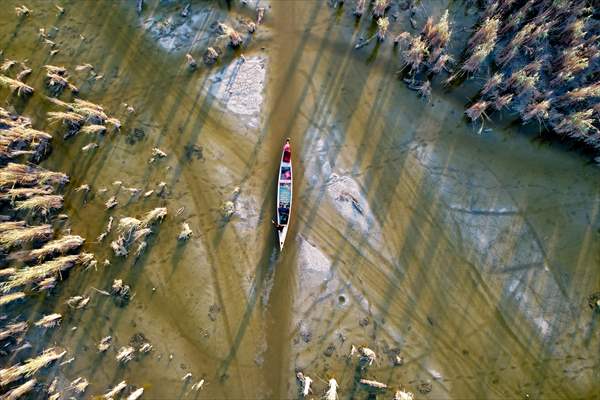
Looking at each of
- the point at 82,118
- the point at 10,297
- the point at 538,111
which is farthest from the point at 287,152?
the point at 10,297

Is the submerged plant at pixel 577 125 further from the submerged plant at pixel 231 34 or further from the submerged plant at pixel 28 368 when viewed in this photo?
the submerged plant at pixel 28 368

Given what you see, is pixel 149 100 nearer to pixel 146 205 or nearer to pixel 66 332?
pixel 146 205

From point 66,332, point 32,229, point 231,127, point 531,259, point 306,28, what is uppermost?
point 306,28

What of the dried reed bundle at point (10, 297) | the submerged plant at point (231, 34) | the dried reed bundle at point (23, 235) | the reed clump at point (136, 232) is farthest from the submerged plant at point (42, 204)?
the submerged plant at point (231, 34)

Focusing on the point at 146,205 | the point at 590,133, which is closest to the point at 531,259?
the point at 590,133

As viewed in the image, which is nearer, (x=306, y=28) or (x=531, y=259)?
(x=531, y=259)
